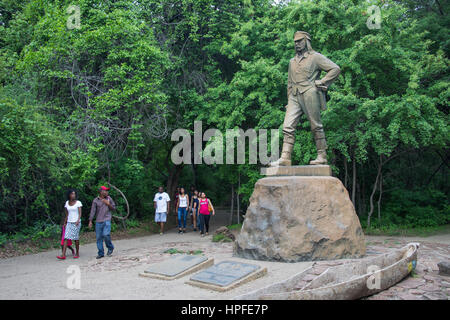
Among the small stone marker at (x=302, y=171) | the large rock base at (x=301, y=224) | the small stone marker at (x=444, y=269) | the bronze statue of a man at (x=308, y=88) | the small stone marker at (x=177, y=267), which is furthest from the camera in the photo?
the bronze statue of a man at (x=308, y=88)

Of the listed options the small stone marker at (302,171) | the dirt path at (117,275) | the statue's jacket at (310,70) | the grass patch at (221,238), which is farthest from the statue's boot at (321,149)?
the grass patch at (221,238)

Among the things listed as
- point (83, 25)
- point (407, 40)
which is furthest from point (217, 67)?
point (407, 40)

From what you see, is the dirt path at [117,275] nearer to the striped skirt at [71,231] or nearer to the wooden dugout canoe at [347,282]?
the wooden dugout canoe at [347,282]

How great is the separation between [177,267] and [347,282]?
2.74 m

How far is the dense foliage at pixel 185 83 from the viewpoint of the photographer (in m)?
10.4

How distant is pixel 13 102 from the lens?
8398 millimetres

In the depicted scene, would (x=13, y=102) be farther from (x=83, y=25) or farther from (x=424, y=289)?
(x=424, y=289)

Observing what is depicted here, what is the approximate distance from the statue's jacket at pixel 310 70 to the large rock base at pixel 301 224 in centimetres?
197

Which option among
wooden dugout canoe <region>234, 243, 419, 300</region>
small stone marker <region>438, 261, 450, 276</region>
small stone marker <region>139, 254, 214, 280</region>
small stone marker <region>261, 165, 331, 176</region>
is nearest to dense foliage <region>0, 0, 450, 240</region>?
small stone marker <region>261, 165, 331, 176</region>

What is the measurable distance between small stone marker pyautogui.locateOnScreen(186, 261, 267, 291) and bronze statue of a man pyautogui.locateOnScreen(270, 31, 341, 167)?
269cm

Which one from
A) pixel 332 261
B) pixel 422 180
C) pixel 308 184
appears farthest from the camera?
pixel 422 180

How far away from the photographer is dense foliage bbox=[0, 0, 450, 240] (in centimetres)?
1042

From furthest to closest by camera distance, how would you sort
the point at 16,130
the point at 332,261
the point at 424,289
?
the point at 16,130 → the point at 332,261 → the point at 424,289

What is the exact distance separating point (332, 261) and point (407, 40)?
9121mm
